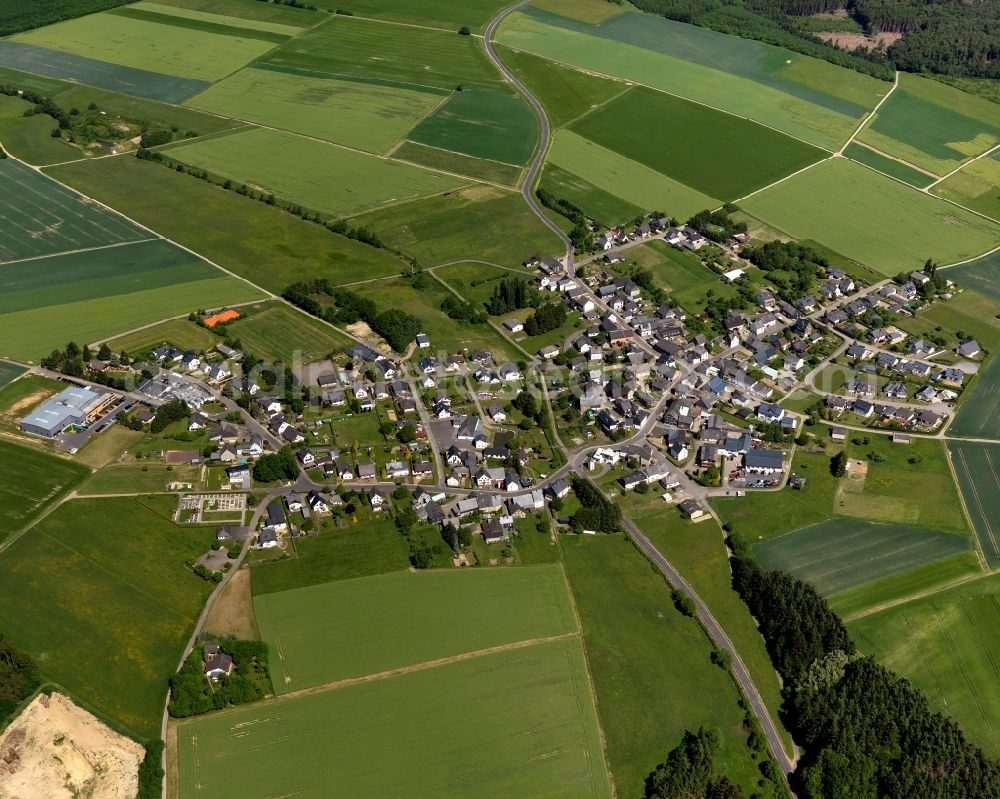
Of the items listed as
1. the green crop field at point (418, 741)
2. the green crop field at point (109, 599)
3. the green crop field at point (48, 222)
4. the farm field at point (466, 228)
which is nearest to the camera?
the green crop field at point (418, 741)

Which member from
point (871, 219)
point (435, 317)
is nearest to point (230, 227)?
point (435, 317)

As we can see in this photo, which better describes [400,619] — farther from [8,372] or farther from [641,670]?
[8,372]

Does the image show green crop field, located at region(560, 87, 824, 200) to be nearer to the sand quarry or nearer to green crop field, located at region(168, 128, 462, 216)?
green crop field, located at region(168, 128, 462, 216)

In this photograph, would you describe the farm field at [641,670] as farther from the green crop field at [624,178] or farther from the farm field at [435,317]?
the green crop field at [624,178]

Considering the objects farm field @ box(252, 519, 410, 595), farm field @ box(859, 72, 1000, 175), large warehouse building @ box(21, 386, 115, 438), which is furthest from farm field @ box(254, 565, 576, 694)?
farm field @ box(859, 72, 1000, 175)

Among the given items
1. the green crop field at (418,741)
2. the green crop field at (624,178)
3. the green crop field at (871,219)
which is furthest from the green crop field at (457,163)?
the green crop field at (418,741)

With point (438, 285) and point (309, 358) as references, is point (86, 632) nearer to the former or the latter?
point (309, 358)

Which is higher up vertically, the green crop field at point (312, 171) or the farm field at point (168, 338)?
the green crop field at point (312, 171)
